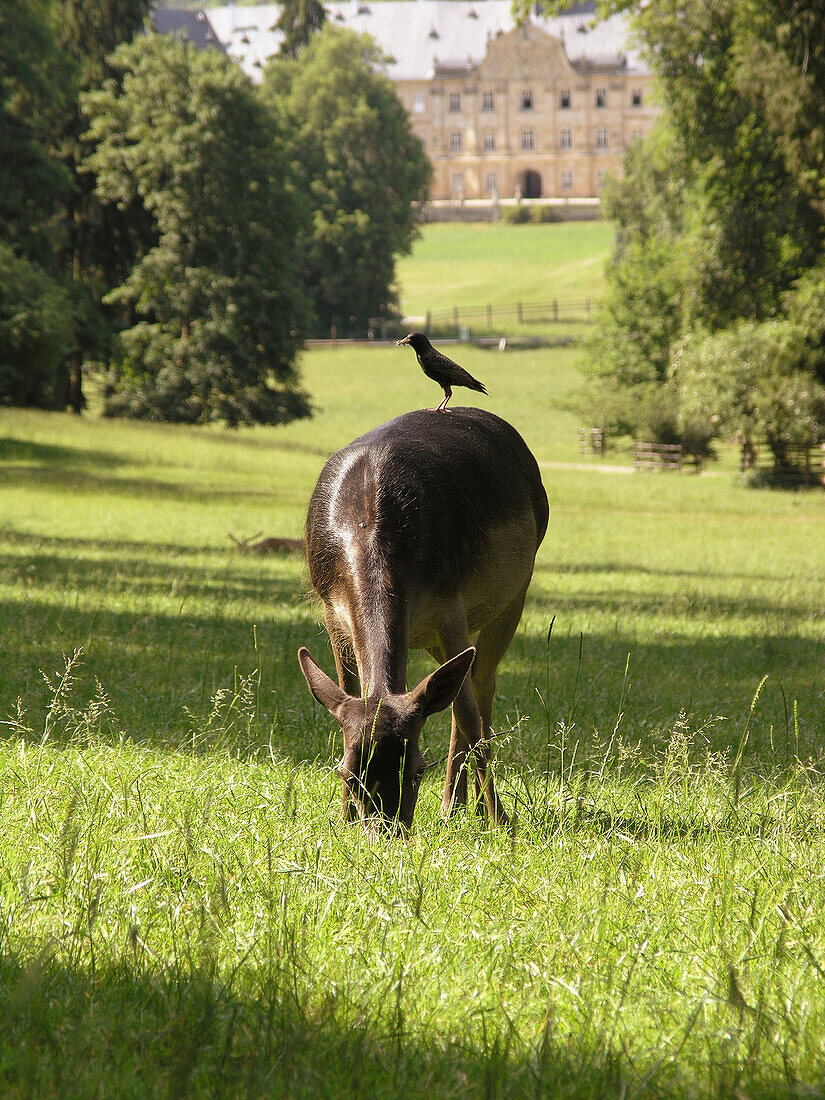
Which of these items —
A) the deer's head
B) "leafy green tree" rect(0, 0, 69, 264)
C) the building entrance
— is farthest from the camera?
the building entrance

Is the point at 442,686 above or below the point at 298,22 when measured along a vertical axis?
below

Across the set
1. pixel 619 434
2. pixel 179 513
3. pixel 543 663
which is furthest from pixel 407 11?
pixel 543 663

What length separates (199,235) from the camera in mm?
40906

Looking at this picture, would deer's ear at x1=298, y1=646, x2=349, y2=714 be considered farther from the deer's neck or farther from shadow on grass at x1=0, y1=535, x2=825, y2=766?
shadow on grass at x1=0, y1=535, x2=825, y2=766

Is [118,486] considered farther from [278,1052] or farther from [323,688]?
[278,1052]

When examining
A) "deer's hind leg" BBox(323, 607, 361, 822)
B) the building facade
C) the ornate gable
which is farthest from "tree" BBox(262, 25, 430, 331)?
"deer's hind leg" BBox(323, 607, 361, 822)

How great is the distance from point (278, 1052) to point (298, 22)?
329 feet

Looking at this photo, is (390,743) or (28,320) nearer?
(390,743)

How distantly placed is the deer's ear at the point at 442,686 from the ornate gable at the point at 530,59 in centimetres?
15074

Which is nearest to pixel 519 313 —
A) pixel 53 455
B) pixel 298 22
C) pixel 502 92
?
pixel 298 22

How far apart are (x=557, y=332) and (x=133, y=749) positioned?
250ft

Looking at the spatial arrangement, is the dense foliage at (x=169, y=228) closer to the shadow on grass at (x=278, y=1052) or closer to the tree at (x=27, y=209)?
the tree at (x=27, y=209)

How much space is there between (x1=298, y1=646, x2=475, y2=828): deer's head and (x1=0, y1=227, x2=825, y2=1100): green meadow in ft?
0.56

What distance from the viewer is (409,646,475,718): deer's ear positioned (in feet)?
13.1
